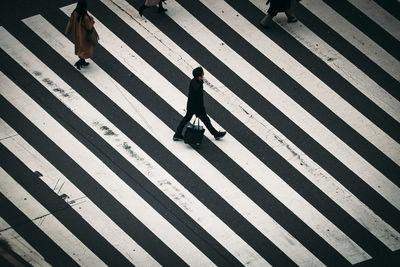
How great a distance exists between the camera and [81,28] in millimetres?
12344

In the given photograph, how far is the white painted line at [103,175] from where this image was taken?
10547 millimetres

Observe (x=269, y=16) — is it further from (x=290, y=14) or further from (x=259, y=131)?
(x=259, y=131)

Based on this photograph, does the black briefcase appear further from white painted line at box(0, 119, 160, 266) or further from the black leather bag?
the black leather bag

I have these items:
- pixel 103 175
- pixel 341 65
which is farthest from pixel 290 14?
pixel 103 175

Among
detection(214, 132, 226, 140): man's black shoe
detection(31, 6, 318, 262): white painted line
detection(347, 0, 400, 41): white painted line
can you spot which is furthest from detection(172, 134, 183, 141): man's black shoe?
detection(347, 0, 400, 41): white painted line

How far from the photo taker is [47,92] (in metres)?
12.5

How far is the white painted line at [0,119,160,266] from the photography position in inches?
411

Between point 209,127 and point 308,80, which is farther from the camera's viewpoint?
point 308,80

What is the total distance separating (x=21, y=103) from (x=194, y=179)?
3881mm

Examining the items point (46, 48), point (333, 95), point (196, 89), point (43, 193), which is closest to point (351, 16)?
point (333, 95)

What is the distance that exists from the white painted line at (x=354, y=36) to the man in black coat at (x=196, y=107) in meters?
4.02

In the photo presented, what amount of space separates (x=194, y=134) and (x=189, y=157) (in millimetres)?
487

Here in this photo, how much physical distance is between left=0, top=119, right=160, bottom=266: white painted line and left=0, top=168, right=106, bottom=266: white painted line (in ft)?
1.30

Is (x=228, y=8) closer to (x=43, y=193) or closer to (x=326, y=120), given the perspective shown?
(x=326, y=120)
